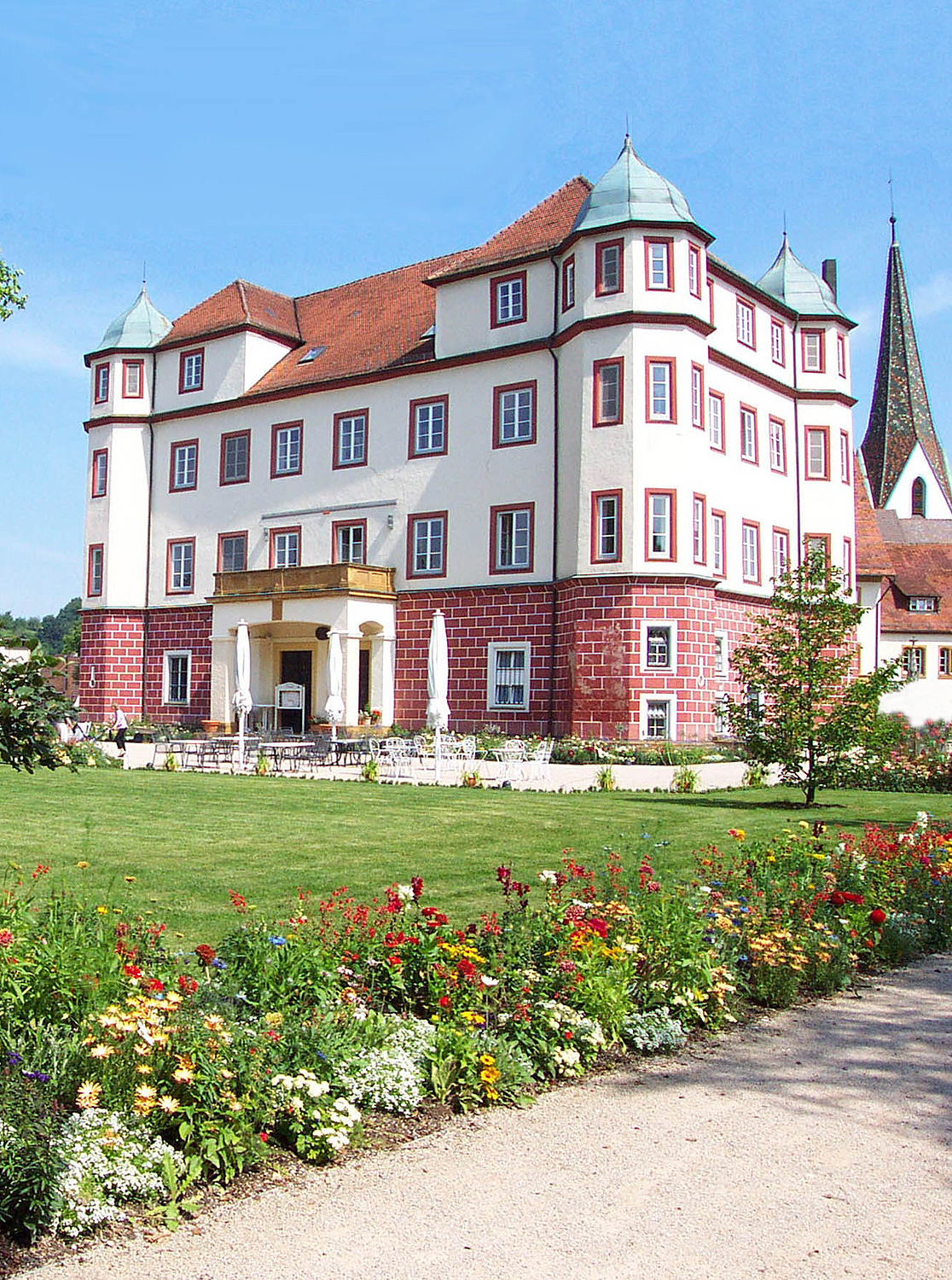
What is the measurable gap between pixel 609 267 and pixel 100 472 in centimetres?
2104

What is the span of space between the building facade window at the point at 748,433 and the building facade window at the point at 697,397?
13.5 feet

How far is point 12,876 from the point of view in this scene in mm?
9930

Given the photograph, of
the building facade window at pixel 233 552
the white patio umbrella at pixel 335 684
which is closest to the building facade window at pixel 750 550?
the white patio umbrella at pixel 335 684

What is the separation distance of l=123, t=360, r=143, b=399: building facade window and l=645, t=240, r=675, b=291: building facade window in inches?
806

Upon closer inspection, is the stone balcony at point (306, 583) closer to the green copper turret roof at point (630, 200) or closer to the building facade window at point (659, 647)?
the building facade window at point (659, 647)

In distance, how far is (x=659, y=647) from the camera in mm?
31484

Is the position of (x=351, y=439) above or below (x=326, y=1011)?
above

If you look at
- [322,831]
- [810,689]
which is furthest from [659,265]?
[322,831]

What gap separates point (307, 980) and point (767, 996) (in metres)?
2.95

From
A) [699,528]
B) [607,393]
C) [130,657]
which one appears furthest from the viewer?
[130,657]

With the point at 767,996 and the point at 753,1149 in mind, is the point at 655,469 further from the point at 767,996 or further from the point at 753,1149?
the point at 753,1149

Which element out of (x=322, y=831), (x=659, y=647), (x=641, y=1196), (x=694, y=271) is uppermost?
(x=694, y=271)

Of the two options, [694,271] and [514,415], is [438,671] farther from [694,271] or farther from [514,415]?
[694,271]

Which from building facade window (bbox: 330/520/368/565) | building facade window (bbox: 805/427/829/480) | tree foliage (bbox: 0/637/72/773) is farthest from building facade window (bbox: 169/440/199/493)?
tree foliage (bbox: 0/637/72/773)
